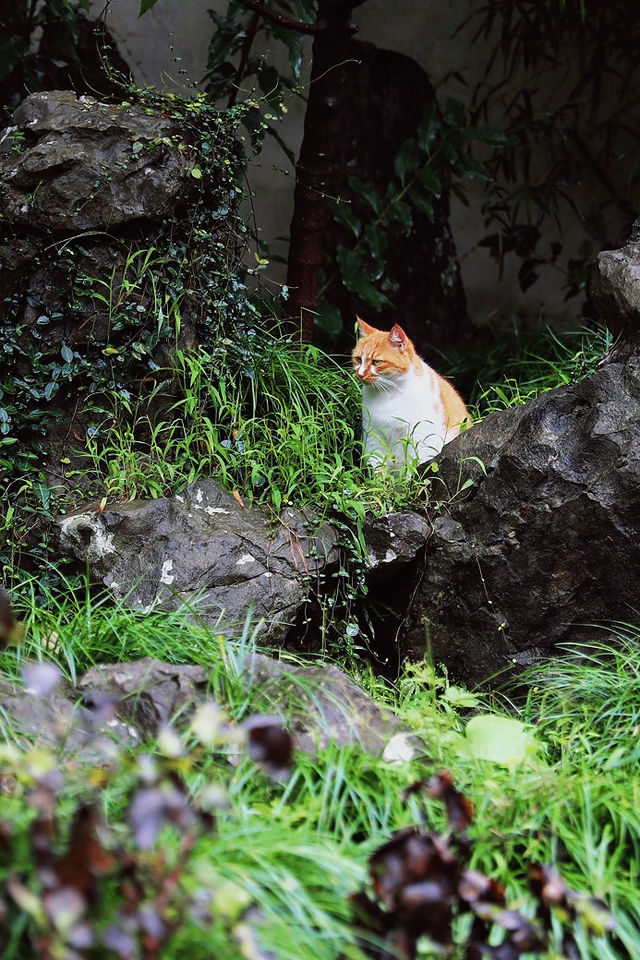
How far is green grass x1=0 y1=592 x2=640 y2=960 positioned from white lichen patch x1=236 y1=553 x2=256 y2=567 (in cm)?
34

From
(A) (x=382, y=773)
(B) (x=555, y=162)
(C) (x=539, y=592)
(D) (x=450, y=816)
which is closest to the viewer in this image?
(D) (x=450, y=816)

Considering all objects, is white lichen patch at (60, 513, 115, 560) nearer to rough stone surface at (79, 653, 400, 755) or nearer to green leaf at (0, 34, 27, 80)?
rough stone surface at (79, 653, 400, 755)

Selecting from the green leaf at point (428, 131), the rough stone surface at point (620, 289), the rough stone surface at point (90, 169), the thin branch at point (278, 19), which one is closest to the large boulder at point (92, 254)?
the rough stone surface at point (90, 169)

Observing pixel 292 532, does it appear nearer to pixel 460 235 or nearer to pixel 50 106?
pixel 50 106

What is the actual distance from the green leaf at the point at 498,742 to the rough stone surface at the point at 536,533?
0.87m

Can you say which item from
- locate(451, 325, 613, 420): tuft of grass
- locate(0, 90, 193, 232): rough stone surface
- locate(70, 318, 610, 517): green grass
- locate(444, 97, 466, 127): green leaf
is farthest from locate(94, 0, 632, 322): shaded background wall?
locate(0, 90, 193, 232): rough stone surface

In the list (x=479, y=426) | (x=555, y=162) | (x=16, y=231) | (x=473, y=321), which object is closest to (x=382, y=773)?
(x=479, y=426)

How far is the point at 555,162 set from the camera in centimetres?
644

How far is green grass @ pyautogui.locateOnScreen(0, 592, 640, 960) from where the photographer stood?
1.88 metres

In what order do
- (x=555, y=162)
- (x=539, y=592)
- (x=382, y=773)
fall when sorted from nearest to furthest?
(x=382, y=773)
(x=539, y=592)
(x=555, y=162)

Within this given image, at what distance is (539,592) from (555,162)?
12.7 feet

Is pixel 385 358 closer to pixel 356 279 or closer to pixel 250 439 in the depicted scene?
pixel 250 439

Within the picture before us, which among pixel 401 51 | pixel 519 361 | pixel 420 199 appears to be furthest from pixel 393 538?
pixel 401 51

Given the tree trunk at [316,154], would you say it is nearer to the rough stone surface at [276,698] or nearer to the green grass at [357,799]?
the green grass at [357,799]
